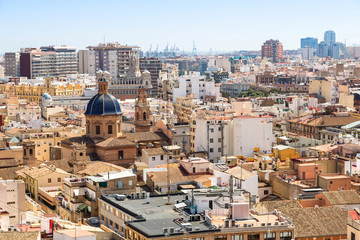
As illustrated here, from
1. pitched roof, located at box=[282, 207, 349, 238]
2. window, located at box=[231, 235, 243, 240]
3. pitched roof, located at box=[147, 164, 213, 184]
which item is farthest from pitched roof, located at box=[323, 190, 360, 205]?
window, located at box=[231, 235, 243, 240]

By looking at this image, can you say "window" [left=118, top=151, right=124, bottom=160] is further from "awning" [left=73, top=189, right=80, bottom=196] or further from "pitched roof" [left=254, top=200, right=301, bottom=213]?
"pitched roof" [left=254, top=200, right=301, bottom=213]

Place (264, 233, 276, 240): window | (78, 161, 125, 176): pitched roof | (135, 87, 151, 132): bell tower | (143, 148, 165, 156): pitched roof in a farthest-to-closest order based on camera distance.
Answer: (135, 87, 151, 132): bell tower → (143, 148, 165, 156): pitched roof → (78, 161, 125, 176): pitched roof → (264, 233, 276, 240): window

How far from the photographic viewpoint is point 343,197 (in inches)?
904

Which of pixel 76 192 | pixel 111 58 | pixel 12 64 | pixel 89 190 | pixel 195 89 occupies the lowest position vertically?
pixel 76 192

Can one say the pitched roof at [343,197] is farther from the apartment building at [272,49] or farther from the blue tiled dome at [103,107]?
the apartment building at [272,49]

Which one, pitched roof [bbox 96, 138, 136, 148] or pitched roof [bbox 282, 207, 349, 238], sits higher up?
pitched roof [bbox 96, 138, 136, 148]

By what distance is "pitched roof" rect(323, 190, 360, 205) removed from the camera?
2269 cm

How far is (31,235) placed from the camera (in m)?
16.7

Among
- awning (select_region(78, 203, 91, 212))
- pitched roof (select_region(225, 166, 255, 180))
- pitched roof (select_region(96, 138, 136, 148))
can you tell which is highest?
pitched roof (select_region(96, 138, 136, 148))

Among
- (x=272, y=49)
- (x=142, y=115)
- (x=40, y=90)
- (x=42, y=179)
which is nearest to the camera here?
(x=42, y=179)

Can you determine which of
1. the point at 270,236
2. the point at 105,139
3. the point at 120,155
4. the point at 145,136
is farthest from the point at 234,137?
the point at 270,236

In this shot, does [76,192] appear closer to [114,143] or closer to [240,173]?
[240,173]

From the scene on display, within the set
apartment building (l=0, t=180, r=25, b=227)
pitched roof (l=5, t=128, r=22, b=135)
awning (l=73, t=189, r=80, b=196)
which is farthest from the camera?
pitched roof (l=5, t=128, r=22, b=135)

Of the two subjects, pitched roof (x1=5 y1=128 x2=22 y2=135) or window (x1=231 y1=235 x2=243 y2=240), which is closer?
window (x1=231 y1=235 x2=243 y2=240)
